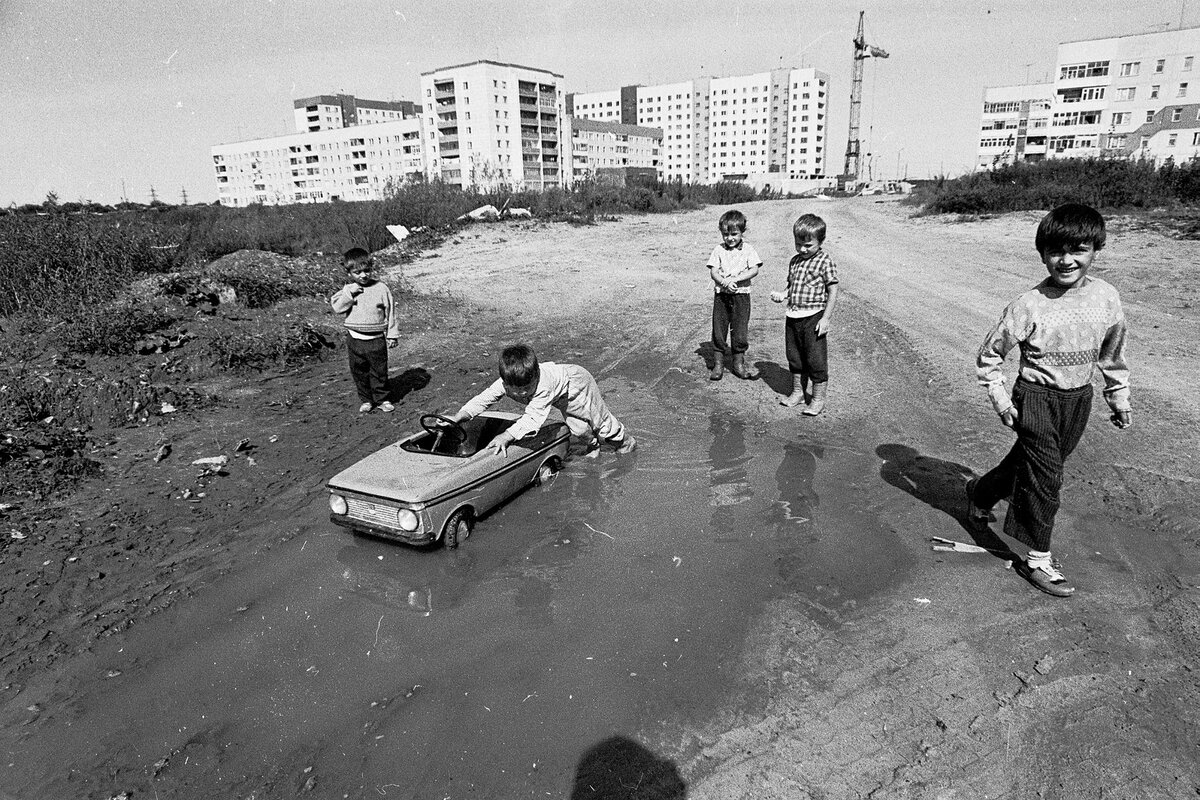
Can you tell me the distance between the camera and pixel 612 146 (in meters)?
104

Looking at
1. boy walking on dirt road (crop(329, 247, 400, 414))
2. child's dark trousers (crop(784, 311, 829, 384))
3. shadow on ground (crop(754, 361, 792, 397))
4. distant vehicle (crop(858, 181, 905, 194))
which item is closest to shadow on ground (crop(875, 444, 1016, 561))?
child's dark trousers (crop(784, 311, 829, 384))

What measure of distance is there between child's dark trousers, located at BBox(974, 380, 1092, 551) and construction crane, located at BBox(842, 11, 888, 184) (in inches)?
3750

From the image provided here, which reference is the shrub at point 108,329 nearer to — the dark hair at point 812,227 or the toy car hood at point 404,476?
the toy car hood at point 404,476

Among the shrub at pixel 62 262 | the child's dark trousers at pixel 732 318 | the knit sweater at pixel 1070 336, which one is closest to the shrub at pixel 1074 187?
the child's dark trousers at pixel 732 318

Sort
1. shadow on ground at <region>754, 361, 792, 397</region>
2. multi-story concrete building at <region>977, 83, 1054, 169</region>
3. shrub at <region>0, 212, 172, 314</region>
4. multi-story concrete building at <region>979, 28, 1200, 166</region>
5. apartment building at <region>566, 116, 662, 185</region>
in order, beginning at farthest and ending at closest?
1. apartment building at <region>566, 116, 662, 185</region>
2. multi-story concrete building at <region>977, 83, 1054, 169</region>
3. multi-story concrete building at <region>979, 28, 1200, 166</region>
4. shrub at <region>0, 212, 172, 314</region>
5. shadow on ground at <region>754, 361, 792, 397</region>

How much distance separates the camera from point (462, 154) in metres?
80.4

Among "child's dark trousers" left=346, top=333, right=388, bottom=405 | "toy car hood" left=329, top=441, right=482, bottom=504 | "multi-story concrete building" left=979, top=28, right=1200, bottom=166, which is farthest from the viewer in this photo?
"multi-story concrete building" left=979, top=28, right=1200, bottom=166

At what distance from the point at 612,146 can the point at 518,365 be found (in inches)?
4218

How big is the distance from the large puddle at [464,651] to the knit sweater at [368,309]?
2487 millimetres

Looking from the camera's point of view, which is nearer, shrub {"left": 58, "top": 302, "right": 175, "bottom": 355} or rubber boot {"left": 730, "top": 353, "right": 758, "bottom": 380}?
rubber boot {"left": 730, "top": 353, "right": 758, "bottom": 380}

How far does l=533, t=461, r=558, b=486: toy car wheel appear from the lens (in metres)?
5.25

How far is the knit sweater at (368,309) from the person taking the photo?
22.7 feet

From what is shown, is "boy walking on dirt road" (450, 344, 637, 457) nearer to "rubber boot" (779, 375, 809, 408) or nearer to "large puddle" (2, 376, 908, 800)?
"large puddle" (2, 376, 908, 800)

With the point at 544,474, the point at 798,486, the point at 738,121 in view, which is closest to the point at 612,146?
the point at 738,121
